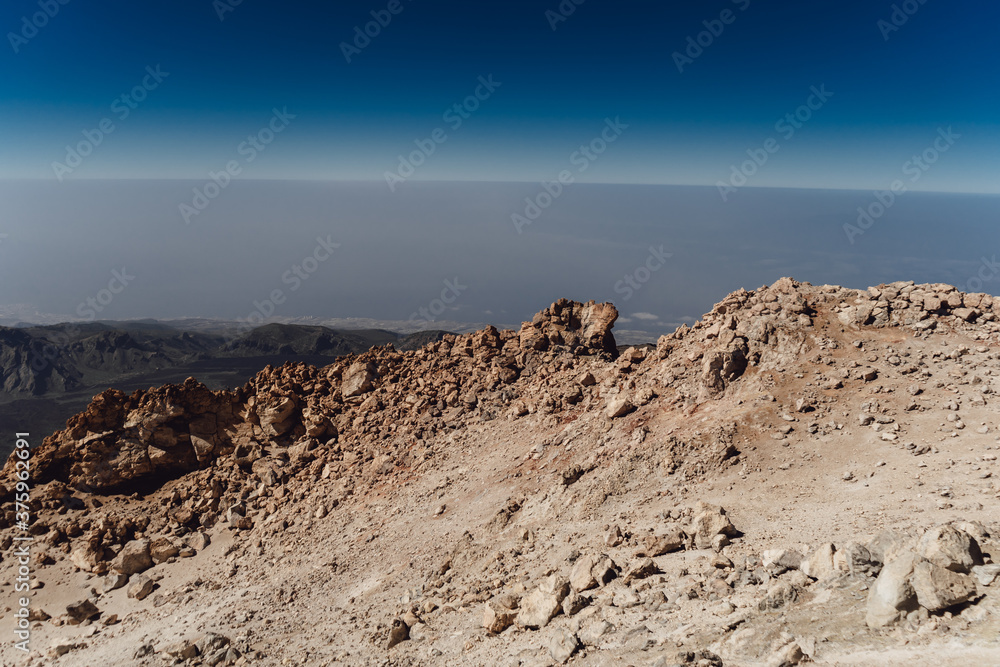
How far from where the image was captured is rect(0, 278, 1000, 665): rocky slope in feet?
27.4

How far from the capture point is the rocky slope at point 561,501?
836cm

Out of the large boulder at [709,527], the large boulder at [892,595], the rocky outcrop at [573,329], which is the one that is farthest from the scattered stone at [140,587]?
the large boulder at [892,595]

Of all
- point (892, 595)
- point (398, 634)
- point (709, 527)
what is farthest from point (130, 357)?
point (892, 595)

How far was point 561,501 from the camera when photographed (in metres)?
14.9

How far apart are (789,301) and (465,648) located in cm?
1506

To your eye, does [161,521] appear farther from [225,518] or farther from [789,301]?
[789,301]

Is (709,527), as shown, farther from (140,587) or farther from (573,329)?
(140,587)

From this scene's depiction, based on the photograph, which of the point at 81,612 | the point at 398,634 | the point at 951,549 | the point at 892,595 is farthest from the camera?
the point at 81,612

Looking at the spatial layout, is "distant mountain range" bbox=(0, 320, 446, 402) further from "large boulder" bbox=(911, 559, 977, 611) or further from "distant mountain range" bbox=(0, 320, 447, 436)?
"large boulder" bbox=(911, 559, 977, 611)

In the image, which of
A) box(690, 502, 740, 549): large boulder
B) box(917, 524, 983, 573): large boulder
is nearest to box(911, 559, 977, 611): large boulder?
box(917, 524, 983, 573): large boulder

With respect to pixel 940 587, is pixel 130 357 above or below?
above

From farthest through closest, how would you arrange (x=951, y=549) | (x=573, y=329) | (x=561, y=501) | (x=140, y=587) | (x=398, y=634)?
1. (x=573, y=329)
2. (x=140, y=587)
3. (x=561, y=501)
4. (x=398, y=634)
5. (x=951, y=549)

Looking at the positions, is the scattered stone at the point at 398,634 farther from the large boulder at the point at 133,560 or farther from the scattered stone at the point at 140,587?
the large boulder at the point at 133,560

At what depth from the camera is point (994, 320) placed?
1617 cm
